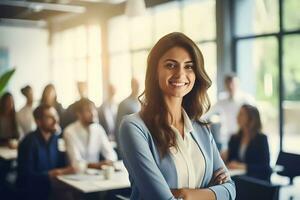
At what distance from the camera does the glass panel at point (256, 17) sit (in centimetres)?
551

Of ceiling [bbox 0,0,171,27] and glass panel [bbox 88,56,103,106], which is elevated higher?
ceiling [bbox 0,0,171,27]

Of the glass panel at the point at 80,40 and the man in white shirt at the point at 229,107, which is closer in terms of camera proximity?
the man in white shirt at the point at 229,107

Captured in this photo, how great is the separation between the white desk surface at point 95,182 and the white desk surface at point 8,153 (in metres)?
1.23

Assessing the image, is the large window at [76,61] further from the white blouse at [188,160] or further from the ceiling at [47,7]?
the white blouse at [188,160]

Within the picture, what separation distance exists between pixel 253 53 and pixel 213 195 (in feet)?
15.1

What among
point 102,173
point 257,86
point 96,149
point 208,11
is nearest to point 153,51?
point 102,173

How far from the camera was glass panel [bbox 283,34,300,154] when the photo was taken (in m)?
5.24

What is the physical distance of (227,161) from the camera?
4.09 metres

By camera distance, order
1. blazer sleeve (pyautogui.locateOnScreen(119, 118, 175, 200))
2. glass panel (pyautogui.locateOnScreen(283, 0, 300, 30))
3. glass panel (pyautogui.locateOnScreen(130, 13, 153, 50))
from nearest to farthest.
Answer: blazer sleeve (pyautogui.locateOnScreen(119, 118, 175, 200)) < glass panel (pyautogui.locateOnScreen(283, 0, 300, 30)) < glass panel (pyautogui.locateOnScreen(130, 13, 153, 50))

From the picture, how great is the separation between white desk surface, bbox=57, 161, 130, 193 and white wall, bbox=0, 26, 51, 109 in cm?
852

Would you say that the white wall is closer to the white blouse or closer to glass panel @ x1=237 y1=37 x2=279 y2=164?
glass panel @ x1=237 y1=37 x2=279 y2=164

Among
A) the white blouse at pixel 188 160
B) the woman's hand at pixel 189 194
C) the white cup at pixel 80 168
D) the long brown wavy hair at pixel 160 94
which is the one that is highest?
the long brown wavy hair at pixel 160 94

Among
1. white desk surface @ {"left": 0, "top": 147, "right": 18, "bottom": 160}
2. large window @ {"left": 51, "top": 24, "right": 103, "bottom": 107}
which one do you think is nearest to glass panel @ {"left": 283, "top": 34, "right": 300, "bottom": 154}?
white desk surface @ {"left": 0, "top": 147, "right": 18, "bottom": 160}

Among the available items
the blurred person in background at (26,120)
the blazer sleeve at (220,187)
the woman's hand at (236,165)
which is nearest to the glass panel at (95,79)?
the blurred person in background at (26,120)
